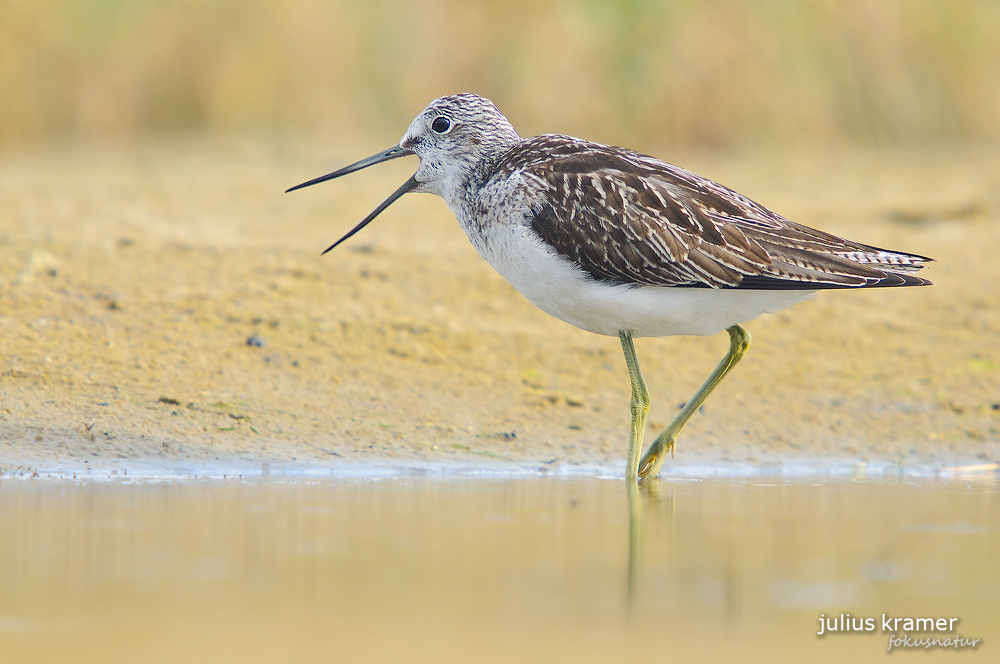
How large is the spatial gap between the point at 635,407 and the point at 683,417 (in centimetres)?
32

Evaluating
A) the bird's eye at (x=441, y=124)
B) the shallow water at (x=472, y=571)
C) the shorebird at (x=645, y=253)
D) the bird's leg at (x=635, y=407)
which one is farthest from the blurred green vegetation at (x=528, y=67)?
the shallow water at (x=472, y=571)

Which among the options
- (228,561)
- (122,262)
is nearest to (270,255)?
(122,262)

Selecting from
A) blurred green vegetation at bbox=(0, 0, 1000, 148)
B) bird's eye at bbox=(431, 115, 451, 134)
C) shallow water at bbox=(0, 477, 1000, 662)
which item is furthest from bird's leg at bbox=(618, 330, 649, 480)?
blurred green vegetation at bbox=(0, 0, 1000, 148)

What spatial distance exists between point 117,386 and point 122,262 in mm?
1873

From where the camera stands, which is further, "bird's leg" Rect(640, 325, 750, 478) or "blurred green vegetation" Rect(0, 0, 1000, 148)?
"blurred green vegetation" Rect(0, 0, 1000, 148)

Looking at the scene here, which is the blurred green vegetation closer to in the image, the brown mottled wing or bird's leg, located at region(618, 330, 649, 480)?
the brown mottled wing

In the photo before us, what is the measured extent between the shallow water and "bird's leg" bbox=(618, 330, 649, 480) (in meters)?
0.64

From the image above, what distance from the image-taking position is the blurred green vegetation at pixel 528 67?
11758 millimetres

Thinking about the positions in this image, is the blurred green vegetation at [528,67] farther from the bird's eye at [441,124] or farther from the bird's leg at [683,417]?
the bird's leg at [683,417]

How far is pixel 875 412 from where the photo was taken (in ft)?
24.7

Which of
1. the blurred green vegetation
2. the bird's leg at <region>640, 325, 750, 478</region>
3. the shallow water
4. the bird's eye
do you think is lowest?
the shallow water

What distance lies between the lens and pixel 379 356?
7695 mm

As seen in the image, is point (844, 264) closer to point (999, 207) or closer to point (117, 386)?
point (117, 386)

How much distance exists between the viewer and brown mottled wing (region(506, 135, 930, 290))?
19.4 ft
